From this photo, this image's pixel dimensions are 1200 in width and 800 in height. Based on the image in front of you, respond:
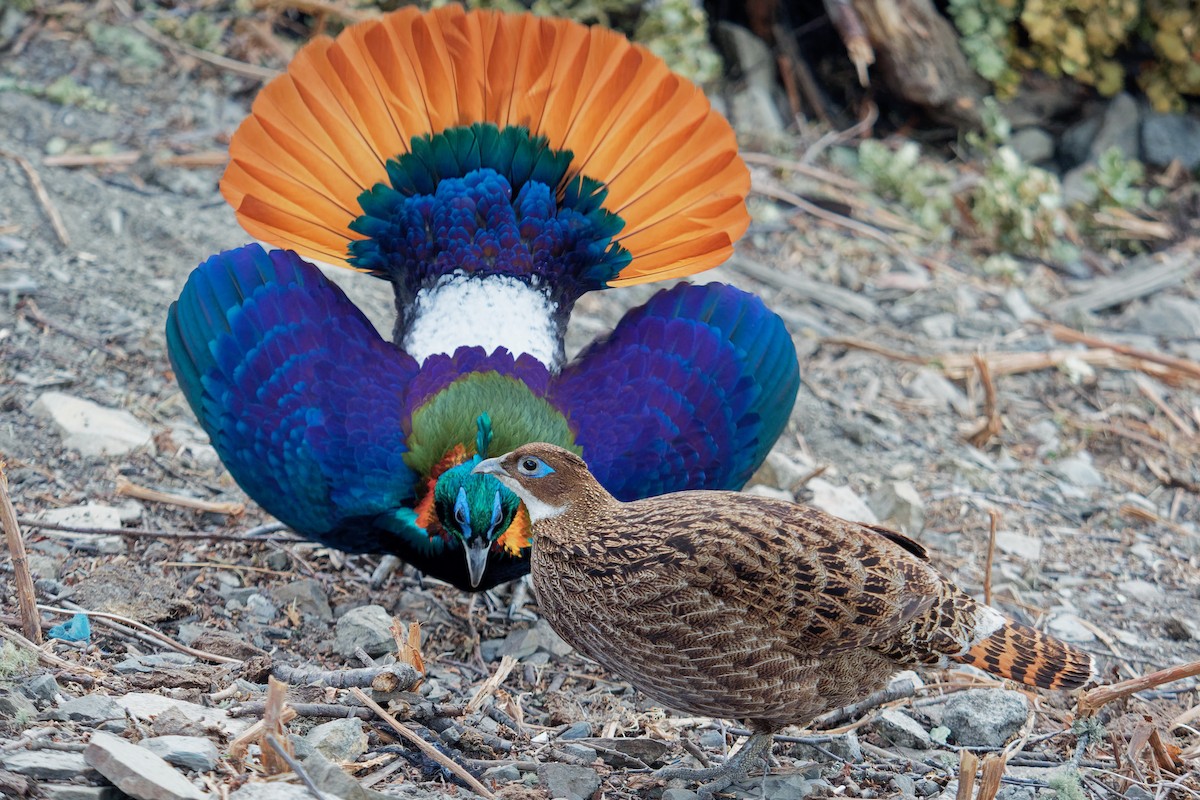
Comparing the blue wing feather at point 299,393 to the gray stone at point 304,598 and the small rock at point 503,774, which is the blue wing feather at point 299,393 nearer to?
the gray stone at point 304,598

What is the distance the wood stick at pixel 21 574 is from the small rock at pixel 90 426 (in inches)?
43.0

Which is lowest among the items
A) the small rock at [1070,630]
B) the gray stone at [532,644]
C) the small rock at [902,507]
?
the small rock at [1070,630]

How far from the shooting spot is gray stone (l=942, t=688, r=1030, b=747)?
9.93 feet

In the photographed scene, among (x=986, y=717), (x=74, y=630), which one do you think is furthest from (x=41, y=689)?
(x=986, y=717)

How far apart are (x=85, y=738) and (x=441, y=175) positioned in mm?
1917

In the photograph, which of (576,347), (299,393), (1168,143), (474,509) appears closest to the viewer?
(474,509)

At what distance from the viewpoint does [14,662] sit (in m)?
2.50

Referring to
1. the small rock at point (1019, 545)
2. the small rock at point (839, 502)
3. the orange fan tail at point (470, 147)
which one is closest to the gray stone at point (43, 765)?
the orange fan tail at point (470, 147)

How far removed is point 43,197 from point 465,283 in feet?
7.19

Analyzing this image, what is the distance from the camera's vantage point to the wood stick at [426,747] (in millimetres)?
2474

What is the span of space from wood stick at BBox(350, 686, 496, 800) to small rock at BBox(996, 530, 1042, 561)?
2.20m

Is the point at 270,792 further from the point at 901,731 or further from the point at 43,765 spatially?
the point at 901,731

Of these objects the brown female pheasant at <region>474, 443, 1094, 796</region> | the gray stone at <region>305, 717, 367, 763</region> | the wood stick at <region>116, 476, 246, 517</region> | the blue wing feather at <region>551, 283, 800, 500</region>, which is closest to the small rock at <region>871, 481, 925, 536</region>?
the blue wing feather at <region>551, 283, 800, 500</region>

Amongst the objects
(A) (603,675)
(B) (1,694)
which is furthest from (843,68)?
(B) (1,694)
